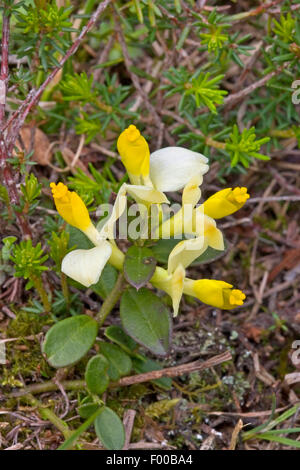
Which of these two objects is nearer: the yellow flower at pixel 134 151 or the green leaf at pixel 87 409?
the yellow flower at pixel 134 151

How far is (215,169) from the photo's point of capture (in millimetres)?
3146

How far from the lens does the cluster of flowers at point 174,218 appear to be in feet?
7.01

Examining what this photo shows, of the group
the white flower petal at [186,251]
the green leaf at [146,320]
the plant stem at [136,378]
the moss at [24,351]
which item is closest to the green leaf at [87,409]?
the plant stem at [136,378]

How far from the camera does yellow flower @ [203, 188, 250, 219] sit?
2.10 meters

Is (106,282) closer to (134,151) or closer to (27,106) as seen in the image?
(134,151)

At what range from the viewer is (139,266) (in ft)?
7.50

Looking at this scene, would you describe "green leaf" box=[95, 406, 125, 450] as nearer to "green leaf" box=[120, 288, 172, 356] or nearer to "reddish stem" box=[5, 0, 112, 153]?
"green leaf" box=[120, 288, 172, 356]

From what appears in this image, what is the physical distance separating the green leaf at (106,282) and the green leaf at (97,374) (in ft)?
0.95

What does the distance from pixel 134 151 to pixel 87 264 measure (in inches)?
17.6

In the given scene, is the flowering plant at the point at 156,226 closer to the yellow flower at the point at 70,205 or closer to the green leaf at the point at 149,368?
the yellow flower at the point at 70,205

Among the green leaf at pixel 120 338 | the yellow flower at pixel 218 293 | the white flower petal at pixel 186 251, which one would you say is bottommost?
the green leaf at pixel 120 338

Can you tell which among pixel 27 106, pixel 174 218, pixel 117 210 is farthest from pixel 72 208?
pixel 27 106

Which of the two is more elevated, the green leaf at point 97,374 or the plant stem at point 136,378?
the green leaf at point 97,374
